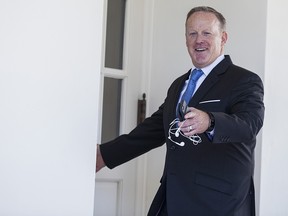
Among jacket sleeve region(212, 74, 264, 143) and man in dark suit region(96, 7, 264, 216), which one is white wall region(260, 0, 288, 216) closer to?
man in dark suit region(96, 7, 264, 216)

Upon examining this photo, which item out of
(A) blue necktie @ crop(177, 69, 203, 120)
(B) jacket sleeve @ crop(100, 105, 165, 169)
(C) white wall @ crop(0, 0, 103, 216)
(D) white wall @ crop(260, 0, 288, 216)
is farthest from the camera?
(D) white wall @ crop(260, 0, 288, 216)

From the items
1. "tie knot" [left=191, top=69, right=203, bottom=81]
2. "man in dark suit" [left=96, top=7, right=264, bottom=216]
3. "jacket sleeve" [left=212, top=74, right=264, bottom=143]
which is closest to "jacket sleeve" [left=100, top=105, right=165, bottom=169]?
"man in dark suit" [left=96, top=7, right=264, bottom=216]

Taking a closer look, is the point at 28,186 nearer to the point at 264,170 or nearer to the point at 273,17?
the point at 264,170

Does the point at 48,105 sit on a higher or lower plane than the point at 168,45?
lower

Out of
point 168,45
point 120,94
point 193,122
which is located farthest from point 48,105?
point 168,45

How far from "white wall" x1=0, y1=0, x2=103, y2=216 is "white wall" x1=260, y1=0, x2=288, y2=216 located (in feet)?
3.31

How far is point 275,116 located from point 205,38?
770mm

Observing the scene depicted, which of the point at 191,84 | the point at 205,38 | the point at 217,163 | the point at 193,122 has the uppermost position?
the point at 205,38

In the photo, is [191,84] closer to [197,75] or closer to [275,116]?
[197,75]

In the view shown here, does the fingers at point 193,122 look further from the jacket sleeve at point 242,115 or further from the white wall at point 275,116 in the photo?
the white wall at point 275,116

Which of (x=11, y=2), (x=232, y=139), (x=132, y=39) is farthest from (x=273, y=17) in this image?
(x=11, y=2)

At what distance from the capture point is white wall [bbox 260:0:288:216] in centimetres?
250

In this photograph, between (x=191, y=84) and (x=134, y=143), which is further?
(x=134, y=143)

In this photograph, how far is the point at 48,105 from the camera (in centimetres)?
175
